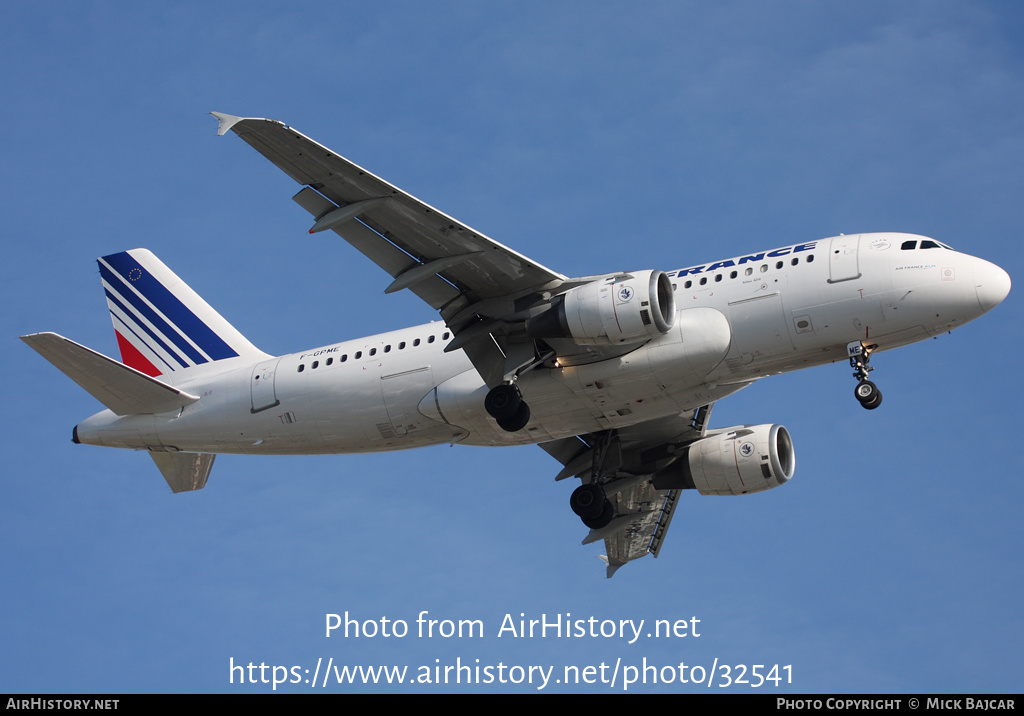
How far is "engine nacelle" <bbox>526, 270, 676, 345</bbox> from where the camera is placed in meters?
30.4

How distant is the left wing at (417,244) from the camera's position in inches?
1151

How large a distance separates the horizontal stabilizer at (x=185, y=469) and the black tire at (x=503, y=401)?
37.1 feet

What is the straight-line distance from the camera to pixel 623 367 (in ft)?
104

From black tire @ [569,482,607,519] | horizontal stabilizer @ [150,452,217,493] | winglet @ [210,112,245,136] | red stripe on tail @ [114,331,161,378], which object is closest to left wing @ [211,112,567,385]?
winglet @ [210,112,245,136]

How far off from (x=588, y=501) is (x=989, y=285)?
13.4 m

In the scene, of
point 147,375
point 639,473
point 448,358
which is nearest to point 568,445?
point 639,473

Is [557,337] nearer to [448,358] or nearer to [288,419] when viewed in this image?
[448,358]

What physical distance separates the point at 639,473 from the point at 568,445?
248cm

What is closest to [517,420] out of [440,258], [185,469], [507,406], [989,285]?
[507,406]

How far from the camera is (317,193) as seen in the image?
98.5 ft

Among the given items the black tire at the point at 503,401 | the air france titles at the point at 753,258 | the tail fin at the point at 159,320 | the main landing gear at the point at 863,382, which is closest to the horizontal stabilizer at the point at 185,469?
the tail fin at the point at 159,320

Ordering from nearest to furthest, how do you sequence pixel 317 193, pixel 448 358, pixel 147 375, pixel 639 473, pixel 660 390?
1. pixel 317 193
2. pixel 660 390
3. pixel 448 358
4. pixel 147 375
5. pixel 639 473

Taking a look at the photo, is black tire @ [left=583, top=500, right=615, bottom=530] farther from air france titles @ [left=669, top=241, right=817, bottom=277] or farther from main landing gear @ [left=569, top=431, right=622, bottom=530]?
air france titles @ [left=669, top=241, right=817, bottom=277]

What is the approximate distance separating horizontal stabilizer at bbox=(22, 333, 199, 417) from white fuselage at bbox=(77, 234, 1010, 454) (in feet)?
1.36
